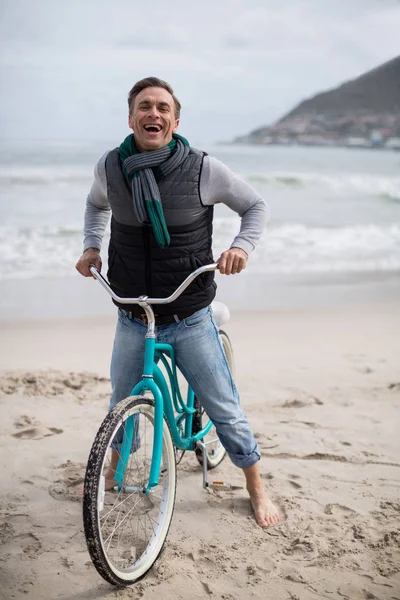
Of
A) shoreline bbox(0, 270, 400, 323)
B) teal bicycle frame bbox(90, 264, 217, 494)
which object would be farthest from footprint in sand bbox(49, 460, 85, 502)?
shoreline bbox(0, 270, 400, 323)

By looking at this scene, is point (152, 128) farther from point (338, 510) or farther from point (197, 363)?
point (338, 510)

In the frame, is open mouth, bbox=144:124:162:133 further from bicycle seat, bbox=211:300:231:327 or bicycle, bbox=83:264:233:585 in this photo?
bicycle seat, bbox=211:300:231:327

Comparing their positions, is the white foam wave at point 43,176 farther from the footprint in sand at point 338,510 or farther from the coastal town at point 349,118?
the footprint in sand at point 338,510

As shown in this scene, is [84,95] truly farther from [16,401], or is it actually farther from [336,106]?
[16,401]

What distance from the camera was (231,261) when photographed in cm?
254

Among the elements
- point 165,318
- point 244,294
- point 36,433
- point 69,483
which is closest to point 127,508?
point 69,483

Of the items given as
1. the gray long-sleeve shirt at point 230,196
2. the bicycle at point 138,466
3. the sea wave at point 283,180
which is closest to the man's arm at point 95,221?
the gray long-sleeve shirt at point 230,196

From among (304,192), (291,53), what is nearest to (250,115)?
(291,53)

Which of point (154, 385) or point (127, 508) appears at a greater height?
point (154, 385)

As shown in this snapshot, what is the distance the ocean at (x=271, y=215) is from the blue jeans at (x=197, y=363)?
4.41 m

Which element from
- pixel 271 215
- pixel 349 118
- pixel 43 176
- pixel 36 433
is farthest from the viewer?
pixel 349 118

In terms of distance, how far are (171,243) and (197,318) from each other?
1.19 feet

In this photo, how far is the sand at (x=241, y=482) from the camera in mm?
2637

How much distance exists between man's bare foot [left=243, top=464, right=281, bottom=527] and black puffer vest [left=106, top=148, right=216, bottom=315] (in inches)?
38.1
